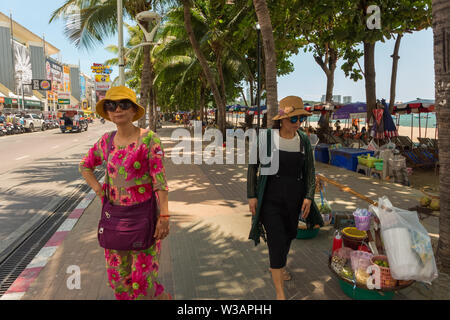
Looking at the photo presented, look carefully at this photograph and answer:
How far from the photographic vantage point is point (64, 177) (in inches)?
370

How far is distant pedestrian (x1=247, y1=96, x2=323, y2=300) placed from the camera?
110 inches

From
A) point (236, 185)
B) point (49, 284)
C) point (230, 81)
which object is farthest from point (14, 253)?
point (230, 81)

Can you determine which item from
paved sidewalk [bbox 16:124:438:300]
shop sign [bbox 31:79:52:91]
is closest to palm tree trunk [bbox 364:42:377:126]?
paved sidewalk [bbox 16:124:438:300]

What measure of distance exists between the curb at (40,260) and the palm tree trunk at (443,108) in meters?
4.18

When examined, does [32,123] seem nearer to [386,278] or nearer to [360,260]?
[360,260]

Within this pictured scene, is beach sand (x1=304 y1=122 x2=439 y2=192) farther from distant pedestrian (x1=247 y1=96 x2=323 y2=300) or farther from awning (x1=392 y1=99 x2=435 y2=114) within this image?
distant pedestrian (x1=247 y1=96 x2=323 y2=300)

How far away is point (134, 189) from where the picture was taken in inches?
87.6

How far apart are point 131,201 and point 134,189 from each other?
9 cm

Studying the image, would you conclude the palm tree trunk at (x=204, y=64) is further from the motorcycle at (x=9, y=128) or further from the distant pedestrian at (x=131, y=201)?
the motorcycle at (x=9, y=128)

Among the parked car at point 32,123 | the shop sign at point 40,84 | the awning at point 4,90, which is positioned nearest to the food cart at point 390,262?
the parked car at point 32,123

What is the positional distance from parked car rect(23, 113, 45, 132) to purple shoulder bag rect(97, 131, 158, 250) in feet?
112

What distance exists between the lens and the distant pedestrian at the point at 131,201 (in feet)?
7.21

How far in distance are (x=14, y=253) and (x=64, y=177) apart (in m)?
5.50
